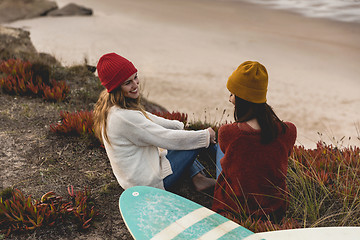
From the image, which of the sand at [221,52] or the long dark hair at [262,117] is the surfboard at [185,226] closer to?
the long dark hair at [262,117]

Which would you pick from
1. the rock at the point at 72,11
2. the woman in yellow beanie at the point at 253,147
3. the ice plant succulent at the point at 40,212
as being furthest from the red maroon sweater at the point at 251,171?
the rock at the point at 72,11

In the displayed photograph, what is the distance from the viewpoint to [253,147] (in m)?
2.93

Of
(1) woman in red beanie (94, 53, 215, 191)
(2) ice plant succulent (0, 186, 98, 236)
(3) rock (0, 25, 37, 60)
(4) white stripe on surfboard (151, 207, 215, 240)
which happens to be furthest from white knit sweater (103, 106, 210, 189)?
(3) rock (0, 25, 37, 60)

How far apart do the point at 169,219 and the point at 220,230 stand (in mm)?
417

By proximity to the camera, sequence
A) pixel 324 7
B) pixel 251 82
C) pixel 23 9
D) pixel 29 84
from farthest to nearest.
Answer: pixel 324 7 → pixel 23 9 → pixel 29 84 → pixel 251 82

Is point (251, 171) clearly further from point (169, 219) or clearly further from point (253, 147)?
point (169, 219)

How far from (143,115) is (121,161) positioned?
0.49 meters

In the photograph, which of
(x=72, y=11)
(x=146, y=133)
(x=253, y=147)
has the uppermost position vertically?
(x=253, y=147)

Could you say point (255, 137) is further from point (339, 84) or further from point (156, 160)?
point (339, 84)

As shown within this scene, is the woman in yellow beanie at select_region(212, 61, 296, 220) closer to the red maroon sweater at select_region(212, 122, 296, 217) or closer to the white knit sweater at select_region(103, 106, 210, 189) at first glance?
the red maroon sweater at select_region(212, 122, 296, 217)

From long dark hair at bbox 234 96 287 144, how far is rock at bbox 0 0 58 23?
49.1 feet

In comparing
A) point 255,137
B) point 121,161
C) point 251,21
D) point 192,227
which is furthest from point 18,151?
point 251,21

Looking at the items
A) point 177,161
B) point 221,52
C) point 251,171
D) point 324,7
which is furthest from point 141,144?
point 324,7

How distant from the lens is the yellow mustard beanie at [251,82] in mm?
2824
